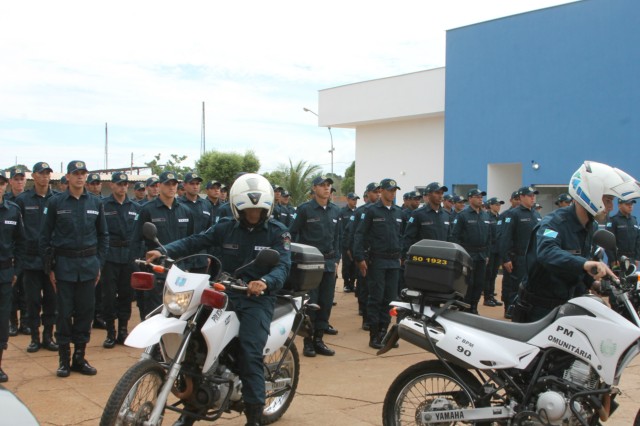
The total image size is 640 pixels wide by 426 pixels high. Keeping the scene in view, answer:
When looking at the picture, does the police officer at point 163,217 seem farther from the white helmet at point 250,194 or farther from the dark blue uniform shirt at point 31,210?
the white helmet at point 250,194

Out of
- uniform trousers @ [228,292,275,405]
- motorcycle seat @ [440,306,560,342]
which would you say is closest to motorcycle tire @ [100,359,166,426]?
uniform trousers @ [228,292,275,405]

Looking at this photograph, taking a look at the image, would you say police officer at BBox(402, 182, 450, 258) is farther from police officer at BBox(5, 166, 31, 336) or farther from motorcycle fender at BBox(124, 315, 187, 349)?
motorcycle fender at BBox(124, 315, 187, 349)

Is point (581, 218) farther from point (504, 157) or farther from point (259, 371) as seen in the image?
point (504, 157)

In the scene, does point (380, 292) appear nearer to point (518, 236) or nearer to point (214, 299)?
point (518, 236)

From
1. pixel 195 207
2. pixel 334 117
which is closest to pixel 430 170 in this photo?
pixel 334 117

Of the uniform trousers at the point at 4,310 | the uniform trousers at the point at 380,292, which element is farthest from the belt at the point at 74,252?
the uniform trousers at the point at 380,292

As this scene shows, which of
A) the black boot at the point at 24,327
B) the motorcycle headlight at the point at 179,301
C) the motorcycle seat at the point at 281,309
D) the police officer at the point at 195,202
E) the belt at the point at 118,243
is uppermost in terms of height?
the police officer at the point at 195,202

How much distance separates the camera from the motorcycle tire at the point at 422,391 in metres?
4.35

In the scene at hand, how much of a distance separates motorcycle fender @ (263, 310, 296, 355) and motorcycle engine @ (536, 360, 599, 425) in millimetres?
1853

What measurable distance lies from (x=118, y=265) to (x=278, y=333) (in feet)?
14.2

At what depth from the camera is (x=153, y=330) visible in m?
4.02

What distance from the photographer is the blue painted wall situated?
19.7m

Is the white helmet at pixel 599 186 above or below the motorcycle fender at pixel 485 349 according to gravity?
above

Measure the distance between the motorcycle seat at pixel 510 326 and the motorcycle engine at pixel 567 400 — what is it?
0.30 m
